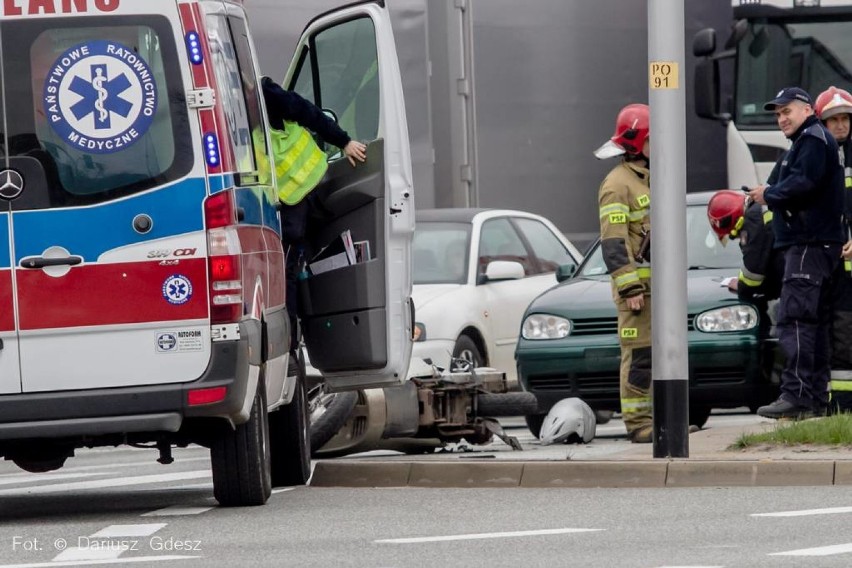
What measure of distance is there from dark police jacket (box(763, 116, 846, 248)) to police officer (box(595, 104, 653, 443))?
764mm

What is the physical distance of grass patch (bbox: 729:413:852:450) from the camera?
10.7 metres

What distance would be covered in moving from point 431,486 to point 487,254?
593 centimetres

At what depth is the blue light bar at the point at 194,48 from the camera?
29.6ft

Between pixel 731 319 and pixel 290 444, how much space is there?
3515 mm

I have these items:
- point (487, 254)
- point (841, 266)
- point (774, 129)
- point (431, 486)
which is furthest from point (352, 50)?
point (774, 129)

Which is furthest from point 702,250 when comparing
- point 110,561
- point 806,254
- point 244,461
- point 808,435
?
point 110,561

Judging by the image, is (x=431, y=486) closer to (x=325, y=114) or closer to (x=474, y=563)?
(x=325, y=114)

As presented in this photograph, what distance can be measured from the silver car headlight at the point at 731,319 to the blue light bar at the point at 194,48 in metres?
5.18

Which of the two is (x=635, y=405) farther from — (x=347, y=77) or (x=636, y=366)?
(x=347, y=77)

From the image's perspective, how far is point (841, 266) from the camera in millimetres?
12602

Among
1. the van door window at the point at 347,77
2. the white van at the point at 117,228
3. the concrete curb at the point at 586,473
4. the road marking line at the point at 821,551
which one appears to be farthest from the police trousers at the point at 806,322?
the road marking line at the point at 821,551

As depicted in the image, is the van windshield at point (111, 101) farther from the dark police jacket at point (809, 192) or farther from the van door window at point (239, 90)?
the dark police jacket at point (809, 192)

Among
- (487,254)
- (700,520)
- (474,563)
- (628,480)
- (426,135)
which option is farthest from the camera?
(426,135)

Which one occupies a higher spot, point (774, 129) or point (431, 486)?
point (774, 129)
